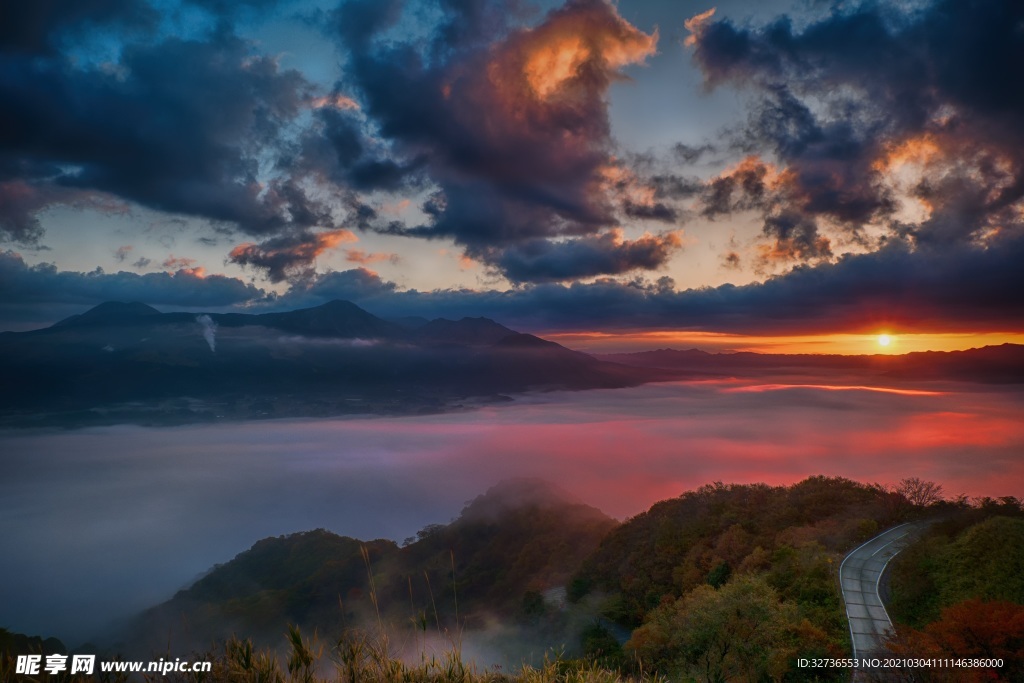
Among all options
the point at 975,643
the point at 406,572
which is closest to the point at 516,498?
the point at 406,572

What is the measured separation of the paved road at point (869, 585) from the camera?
25.1 m

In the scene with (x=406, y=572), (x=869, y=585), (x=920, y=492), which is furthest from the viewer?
(x=406, y=572)

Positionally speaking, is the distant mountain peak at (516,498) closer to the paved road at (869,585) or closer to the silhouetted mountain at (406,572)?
the silhouetted mountain at (406,572)

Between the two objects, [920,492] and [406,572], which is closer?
[920,492]

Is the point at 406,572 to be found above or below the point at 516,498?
below

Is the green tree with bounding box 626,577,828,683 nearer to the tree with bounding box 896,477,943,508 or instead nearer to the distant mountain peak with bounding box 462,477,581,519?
the tree with bounding box 896,477,943,508

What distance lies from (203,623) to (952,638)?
116483 mm

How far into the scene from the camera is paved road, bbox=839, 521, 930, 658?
25125 mm

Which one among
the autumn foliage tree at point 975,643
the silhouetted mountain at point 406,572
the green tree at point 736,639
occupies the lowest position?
the silhouetted mountain at point 406,572

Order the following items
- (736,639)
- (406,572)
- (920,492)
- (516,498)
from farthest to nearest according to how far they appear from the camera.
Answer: (516,498) < (406,572) < (920,492) < (736,639)

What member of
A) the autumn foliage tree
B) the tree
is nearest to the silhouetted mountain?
the tree

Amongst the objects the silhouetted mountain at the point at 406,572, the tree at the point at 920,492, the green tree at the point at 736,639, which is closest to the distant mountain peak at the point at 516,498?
the silhouetted mountain at the point at 406,572

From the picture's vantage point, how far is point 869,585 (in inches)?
1235

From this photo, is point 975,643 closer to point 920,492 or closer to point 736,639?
point 736,639
